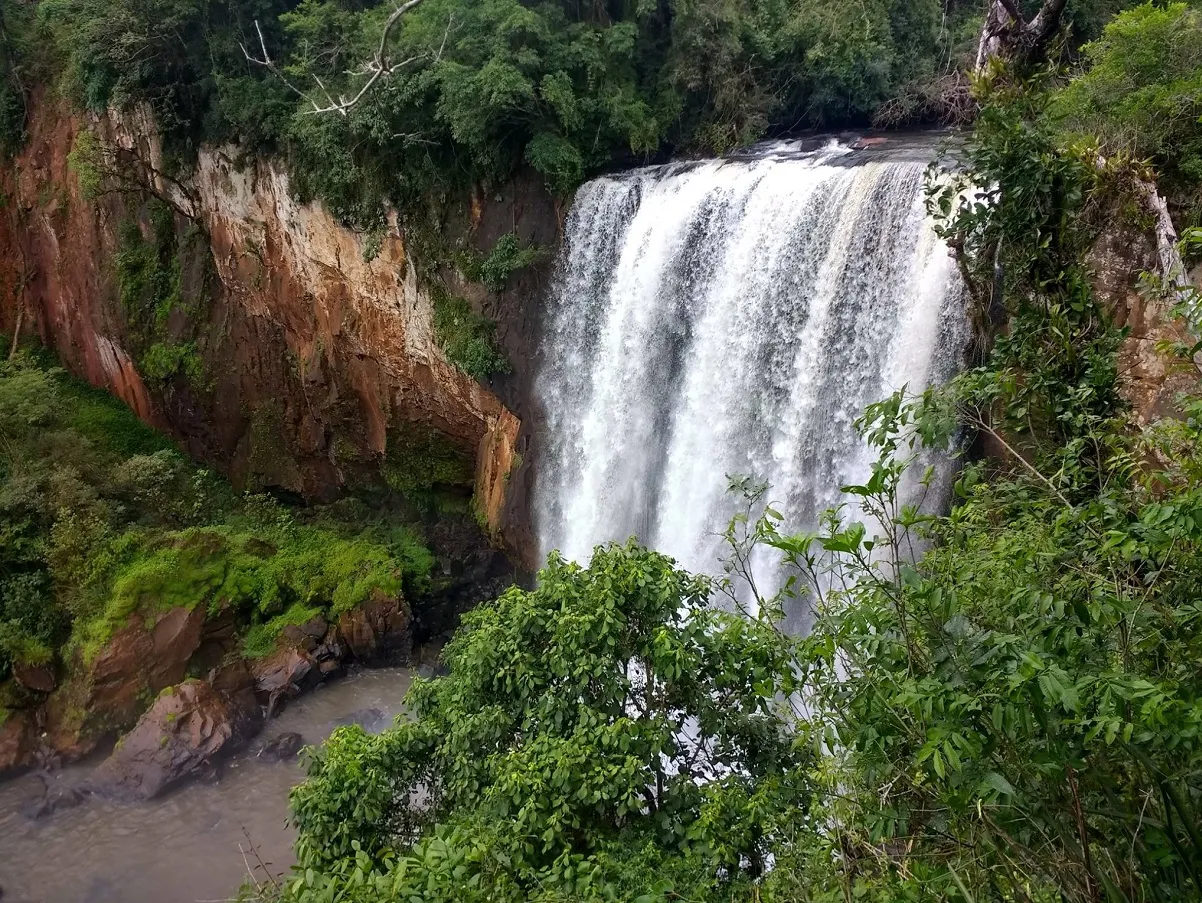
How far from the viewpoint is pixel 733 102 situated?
1297cm

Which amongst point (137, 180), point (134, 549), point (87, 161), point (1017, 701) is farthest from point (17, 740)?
point (1017, 701)

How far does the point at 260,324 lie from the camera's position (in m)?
15.4

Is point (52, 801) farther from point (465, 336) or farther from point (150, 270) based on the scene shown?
point (150, 270)

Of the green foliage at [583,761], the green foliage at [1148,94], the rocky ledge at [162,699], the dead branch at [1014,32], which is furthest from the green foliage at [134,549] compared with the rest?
the green foliage at [1148,94]

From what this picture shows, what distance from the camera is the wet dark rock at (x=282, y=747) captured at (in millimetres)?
10922

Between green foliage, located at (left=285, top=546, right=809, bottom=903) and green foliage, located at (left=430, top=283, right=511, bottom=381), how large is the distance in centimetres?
772

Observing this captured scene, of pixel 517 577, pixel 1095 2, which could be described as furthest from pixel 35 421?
pixel 1095 2

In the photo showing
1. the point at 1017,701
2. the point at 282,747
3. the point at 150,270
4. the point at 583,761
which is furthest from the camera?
the point at 150,270

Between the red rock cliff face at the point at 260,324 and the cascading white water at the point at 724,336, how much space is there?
1.98m

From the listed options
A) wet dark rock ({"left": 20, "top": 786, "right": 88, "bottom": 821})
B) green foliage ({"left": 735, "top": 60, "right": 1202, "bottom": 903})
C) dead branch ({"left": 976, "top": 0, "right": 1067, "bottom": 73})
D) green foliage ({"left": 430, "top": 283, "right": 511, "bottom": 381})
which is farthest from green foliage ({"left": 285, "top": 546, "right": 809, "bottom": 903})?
green foliage ({"left": 430, "top": 283, "right": 511, "bottom": 381})

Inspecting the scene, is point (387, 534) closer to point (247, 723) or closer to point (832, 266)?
point (247, 723)

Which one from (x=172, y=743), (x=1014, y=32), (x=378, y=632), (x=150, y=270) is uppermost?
(x=1014, y=32)

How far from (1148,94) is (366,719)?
11.9 m

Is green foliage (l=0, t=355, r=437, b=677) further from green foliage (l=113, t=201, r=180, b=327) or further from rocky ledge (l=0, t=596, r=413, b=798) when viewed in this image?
green foliage (l=113, t=201, r=180, b=327)
